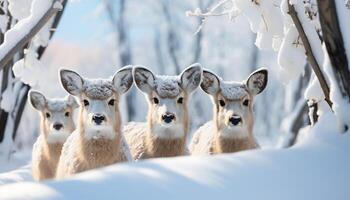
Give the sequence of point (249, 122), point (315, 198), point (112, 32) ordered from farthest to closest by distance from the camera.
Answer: point (112, 32) < point (249, 122) < point (315, 198)

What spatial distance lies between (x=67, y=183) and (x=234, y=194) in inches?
29.3

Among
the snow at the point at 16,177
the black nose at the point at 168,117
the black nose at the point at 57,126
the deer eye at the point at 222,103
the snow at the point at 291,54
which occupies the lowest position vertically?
the snow at the point at 16,177

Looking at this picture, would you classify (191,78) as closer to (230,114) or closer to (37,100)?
(230,114)

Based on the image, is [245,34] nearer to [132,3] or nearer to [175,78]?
[132,3]

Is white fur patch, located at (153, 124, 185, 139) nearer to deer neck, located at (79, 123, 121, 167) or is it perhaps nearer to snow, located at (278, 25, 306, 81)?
deer neck, located at (79, 123, 121, 167)

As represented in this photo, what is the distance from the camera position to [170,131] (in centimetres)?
880

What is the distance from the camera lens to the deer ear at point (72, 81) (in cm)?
884

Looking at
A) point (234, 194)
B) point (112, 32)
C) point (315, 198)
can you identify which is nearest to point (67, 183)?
point (234, 194)

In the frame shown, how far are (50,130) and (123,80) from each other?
2.27 meters

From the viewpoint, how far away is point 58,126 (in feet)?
35.7

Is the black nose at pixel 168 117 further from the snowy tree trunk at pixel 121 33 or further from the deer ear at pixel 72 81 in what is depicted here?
the snowy tree trunk at pixel 121 33

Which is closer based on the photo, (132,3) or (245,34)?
(132,3)

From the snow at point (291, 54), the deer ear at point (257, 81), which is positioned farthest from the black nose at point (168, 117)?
the snow at point (291, 54)

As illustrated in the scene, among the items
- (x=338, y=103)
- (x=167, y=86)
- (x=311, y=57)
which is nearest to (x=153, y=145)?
(x=167, y=86)
